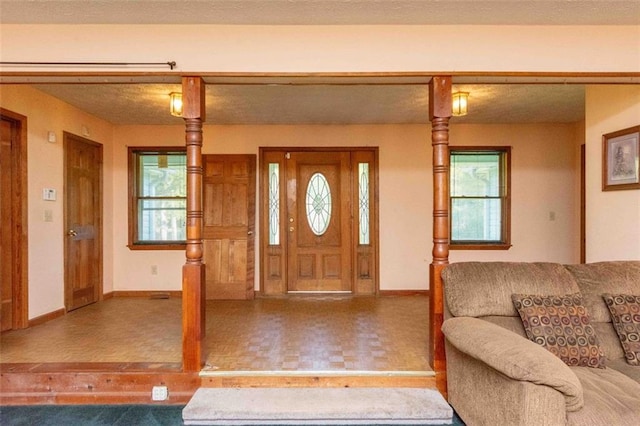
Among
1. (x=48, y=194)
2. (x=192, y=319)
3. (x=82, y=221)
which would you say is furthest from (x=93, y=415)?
(x=82, y=221)

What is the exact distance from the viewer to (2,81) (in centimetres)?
276

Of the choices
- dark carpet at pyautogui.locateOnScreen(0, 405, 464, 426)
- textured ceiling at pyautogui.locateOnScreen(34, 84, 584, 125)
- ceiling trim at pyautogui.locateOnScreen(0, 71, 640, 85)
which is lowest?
dark carpet at pyautogui.locateOnScreen(0, 405, 464, 426)

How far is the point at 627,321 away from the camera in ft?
7.70

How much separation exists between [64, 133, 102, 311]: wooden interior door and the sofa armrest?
425cm

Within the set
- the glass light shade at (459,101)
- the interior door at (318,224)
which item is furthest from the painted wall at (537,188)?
the glass light shade at (459,101)

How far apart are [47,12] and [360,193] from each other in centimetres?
381

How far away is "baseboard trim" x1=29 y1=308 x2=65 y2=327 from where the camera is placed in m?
3.86

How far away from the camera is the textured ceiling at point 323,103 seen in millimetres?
3867

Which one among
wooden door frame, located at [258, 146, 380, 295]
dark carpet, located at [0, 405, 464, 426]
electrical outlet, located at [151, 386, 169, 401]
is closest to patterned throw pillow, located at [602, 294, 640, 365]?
dark carpet, located at [0, 405, 464, 426]

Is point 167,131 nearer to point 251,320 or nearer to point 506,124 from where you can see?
point 251,320

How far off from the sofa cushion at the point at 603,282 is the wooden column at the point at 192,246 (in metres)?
2.52

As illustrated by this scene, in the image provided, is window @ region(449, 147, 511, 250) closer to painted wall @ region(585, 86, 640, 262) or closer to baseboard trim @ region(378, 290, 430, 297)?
baseboard trim @ region(378, 290, 430, 297)

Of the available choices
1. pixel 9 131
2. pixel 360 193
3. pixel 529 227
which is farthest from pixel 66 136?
pixel 529 227

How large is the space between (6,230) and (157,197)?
1.91 m
